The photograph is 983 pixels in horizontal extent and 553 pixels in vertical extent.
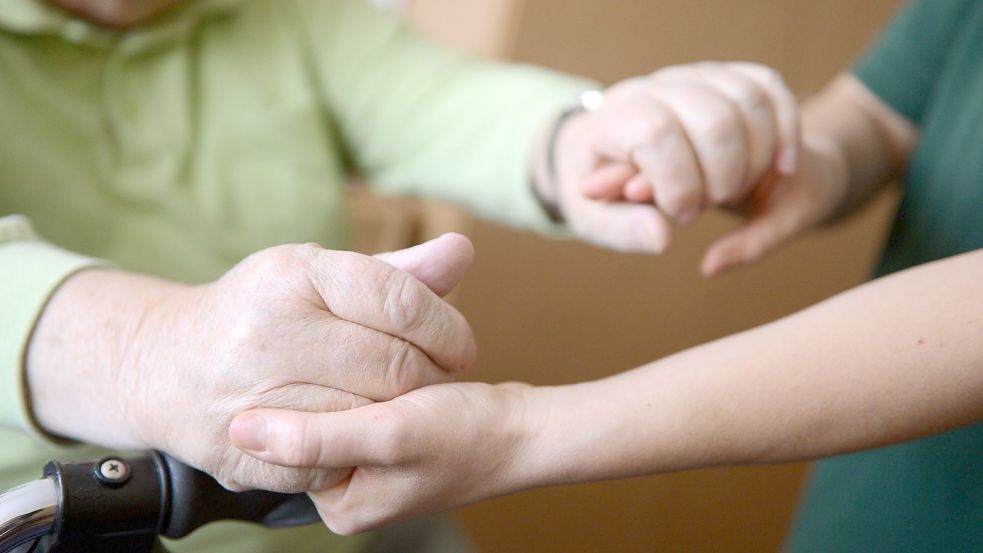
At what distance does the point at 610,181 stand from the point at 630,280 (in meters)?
0.76

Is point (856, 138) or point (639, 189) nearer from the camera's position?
point (639, 189)

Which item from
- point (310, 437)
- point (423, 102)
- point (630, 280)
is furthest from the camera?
point (630, 280)

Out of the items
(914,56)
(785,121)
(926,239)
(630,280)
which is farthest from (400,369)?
(630,280)

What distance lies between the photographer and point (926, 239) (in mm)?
669

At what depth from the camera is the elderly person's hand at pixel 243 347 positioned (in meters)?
0.39

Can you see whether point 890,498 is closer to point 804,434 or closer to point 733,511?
point 804,434

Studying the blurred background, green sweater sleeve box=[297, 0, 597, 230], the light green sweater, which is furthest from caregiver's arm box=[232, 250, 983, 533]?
the blurred background

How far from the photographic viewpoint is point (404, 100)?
0.81 m

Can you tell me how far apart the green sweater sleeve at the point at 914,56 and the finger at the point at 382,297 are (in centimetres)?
54

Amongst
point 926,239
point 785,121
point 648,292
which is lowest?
point 648,292

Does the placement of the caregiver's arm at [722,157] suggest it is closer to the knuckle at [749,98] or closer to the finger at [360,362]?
the knuckle at [749,98]

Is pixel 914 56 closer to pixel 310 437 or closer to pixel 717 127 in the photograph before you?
pixel 717 127

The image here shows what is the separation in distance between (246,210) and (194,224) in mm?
46

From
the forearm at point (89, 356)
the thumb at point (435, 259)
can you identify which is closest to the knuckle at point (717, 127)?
the thumb at point (435, 259)
